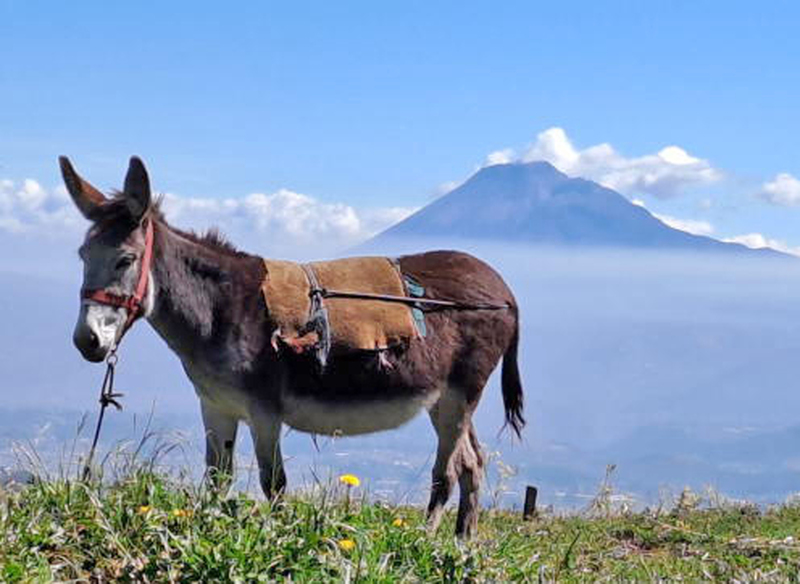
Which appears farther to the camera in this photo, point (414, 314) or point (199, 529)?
point (414, 314)

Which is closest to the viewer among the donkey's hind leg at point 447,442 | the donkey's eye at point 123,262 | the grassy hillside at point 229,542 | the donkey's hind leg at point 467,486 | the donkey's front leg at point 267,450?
the grassy hillside at point 229,542

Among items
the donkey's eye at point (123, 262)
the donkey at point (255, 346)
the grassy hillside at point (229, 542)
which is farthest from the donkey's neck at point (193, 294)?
the grassy hillside at point (229, 542)

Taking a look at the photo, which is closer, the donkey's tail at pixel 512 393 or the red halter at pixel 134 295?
the red halter at pixel 134 295

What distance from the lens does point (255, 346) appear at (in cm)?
787

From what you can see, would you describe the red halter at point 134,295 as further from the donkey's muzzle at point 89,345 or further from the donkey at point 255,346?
the donkey's muzzle at point 89,345

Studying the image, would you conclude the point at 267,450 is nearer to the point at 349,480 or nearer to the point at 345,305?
the point at 345,305

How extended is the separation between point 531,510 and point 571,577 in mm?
4786

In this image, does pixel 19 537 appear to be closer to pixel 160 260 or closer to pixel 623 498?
pixel 160 260

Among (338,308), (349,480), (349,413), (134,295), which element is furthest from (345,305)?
(349,480)

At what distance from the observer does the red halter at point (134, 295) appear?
7.22 meters

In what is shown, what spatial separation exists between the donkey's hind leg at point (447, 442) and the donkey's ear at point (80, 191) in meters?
2.85

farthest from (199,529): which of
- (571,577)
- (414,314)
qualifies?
(414,314)

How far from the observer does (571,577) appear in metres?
6.77

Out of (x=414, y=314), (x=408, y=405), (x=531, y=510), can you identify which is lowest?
(x=531, y=510)
